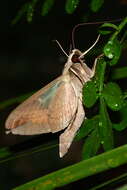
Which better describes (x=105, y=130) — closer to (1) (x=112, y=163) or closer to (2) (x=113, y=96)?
(2) (x=113, y=96)

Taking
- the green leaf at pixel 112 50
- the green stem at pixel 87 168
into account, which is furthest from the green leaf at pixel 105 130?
the green stem at pixel 87 168

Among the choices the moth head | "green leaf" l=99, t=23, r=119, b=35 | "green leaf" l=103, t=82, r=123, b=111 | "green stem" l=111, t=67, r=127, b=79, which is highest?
"green leaf" l=99, t=23, r=119, b=35

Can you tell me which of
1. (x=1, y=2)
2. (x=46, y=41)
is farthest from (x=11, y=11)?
(x=46, y=41)

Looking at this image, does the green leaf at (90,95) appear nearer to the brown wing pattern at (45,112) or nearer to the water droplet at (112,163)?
the brown wing pattern at (45,112)

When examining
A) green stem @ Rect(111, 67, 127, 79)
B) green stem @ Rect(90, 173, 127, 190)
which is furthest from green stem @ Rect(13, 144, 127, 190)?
green stem @ Rect(111, 67, 127, 79)

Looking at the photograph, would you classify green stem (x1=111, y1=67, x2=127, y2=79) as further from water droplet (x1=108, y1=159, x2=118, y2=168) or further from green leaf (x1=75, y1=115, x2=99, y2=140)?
water droplet (x1=108, y1=159, x2=118, y2=168)

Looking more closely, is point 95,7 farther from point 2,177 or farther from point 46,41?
point 46,41
